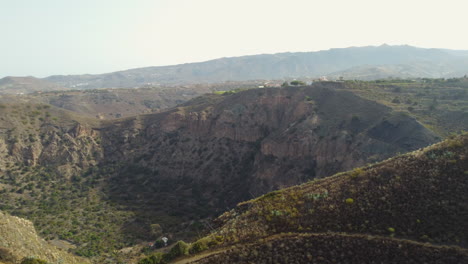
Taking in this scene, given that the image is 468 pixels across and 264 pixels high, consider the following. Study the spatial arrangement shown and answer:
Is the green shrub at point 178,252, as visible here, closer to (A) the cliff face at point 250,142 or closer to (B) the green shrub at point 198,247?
(B) the green shrub at point 198,247

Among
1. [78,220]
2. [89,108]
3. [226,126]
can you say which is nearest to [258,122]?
[226,126]

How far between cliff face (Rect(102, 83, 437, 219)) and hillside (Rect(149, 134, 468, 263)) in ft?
85.1

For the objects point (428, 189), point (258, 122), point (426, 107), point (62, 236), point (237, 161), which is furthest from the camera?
point (258, 122)

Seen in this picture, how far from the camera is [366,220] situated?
18344 millimetres

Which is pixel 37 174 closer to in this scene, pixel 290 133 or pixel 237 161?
pixel 237 161

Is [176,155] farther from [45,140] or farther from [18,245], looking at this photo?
[18,245]

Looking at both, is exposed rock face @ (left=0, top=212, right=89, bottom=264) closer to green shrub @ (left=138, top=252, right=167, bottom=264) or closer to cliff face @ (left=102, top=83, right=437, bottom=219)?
green shrub @ (left=138, top=252, right=167, bottom=264)

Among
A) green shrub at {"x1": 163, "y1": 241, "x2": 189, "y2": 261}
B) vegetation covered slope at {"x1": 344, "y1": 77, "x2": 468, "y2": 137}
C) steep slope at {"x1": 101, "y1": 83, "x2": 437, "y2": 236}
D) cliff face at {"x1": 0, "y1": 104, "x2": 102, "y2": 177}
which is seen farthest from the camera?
cliff face at {"x1": 0, "y1": 104, "x2": 102, "y2": 177}

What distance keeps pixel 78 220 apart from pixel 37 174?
64.6 feet

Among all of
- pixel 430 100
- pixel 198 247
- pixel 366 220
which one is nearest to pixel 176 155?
pixel 198 247

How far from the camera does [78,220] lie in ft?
151

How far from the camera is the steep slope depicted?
168ft

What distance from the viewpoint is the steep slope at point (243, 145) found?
51.2 metres

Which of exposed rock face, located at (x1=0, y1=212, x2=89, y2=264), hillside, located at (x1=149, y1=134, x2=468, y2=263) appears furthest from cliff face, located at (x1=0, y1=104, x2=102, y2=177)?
hillside, located at (x1=149, y1=134, x2=468, y2=263)
